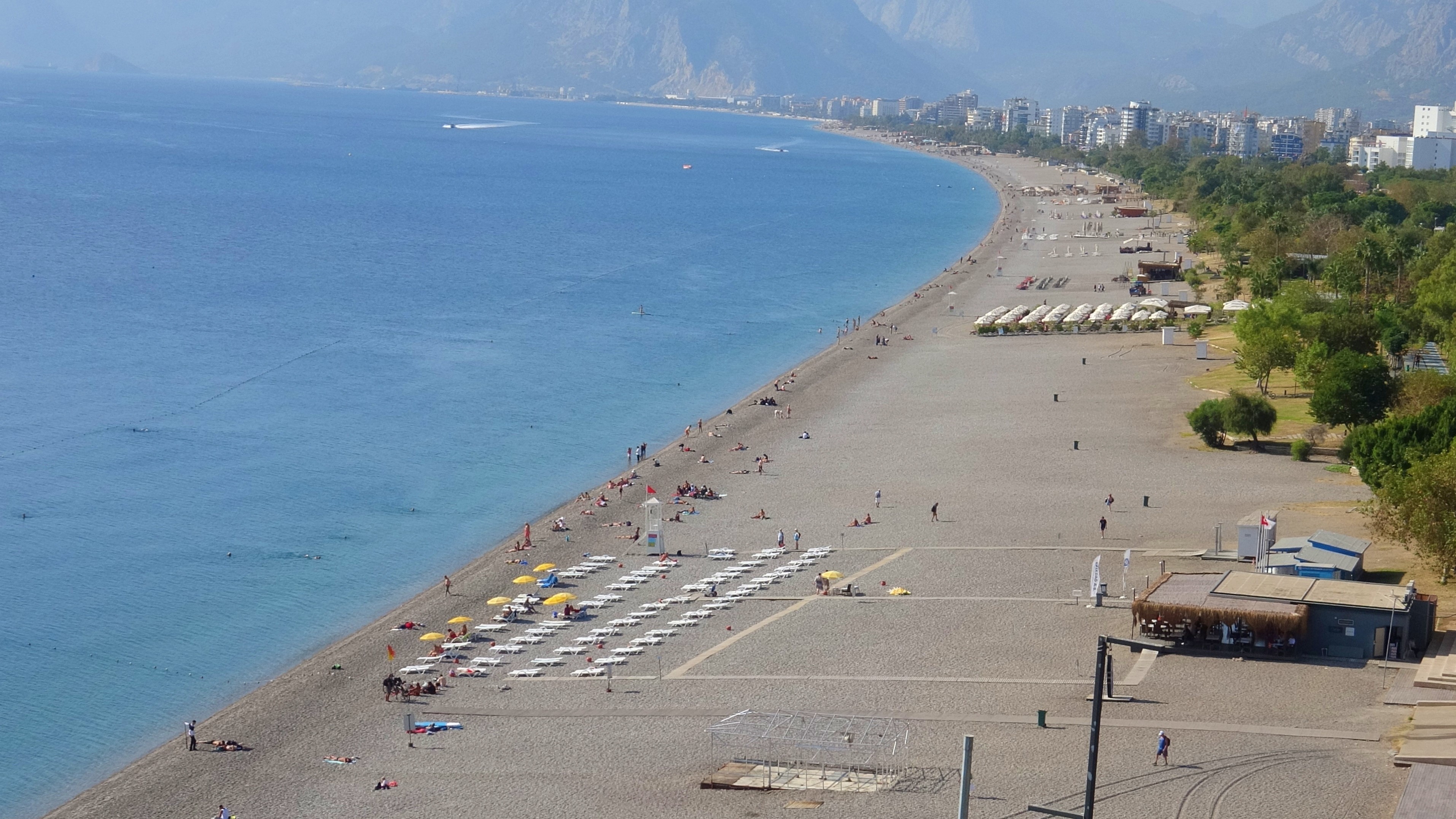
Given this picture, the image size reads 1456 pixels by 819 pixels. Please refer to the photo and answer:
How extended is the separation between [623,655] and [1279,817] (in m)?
13.7

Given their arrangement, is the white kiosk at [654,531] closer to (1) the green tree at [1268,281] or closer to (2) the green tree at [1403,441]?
(2) the green tree at [1403,441]

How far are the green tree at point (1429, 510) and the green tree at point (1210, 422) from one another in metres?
13.0

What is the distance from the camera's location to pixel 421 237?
114 m

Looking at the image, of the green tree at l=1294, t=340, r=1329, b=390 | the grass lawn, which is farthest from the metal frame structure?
the green tree at l=1294, t=340, r=1329, b=390

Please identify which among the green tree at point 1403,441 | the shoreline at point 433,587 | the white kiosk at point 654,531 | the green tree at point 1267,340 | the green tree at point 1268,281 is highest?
the green tree at point 1268,281

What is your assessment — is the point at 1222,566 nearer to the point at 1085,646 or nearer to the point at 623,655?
the point at 1085,646

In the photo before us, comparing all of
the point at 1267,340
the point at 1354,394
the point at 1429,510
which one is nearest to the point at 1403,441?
the point at 1429,510

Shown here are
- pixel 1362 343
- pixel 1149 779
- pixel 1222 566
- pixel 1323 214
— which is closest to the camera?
pixel 1149 779

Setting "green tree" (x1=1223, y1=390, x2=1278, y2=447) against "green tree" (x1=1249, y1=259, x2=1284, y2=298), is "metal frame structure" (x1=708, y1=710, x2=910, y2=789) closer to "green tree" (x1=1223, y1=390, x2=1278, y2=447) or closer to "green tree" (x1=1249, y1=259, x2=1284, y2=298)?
"green tree" (x1=1223, y1=390, x2=1278, y2=447)

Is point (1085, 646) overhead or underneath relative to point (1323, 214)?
underneath

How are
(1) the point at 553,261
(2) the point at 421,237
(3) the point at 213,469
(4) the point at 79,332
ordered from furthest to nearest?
(2) the point at 421,237
(1) the point at 553,261
(4) the point at 79,332
(3) the point at 213,469

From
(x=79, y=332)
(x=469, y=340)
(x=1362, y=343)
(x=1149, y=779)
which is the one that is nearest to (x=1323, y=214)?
(x=1362, y=343)

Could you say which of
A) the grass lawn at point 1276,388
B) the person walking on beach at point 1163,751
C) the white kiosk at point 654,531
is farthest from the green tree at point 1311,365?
the person walking on beach at point 1163,751

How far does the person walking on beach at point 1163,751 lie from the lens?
24250 mm
